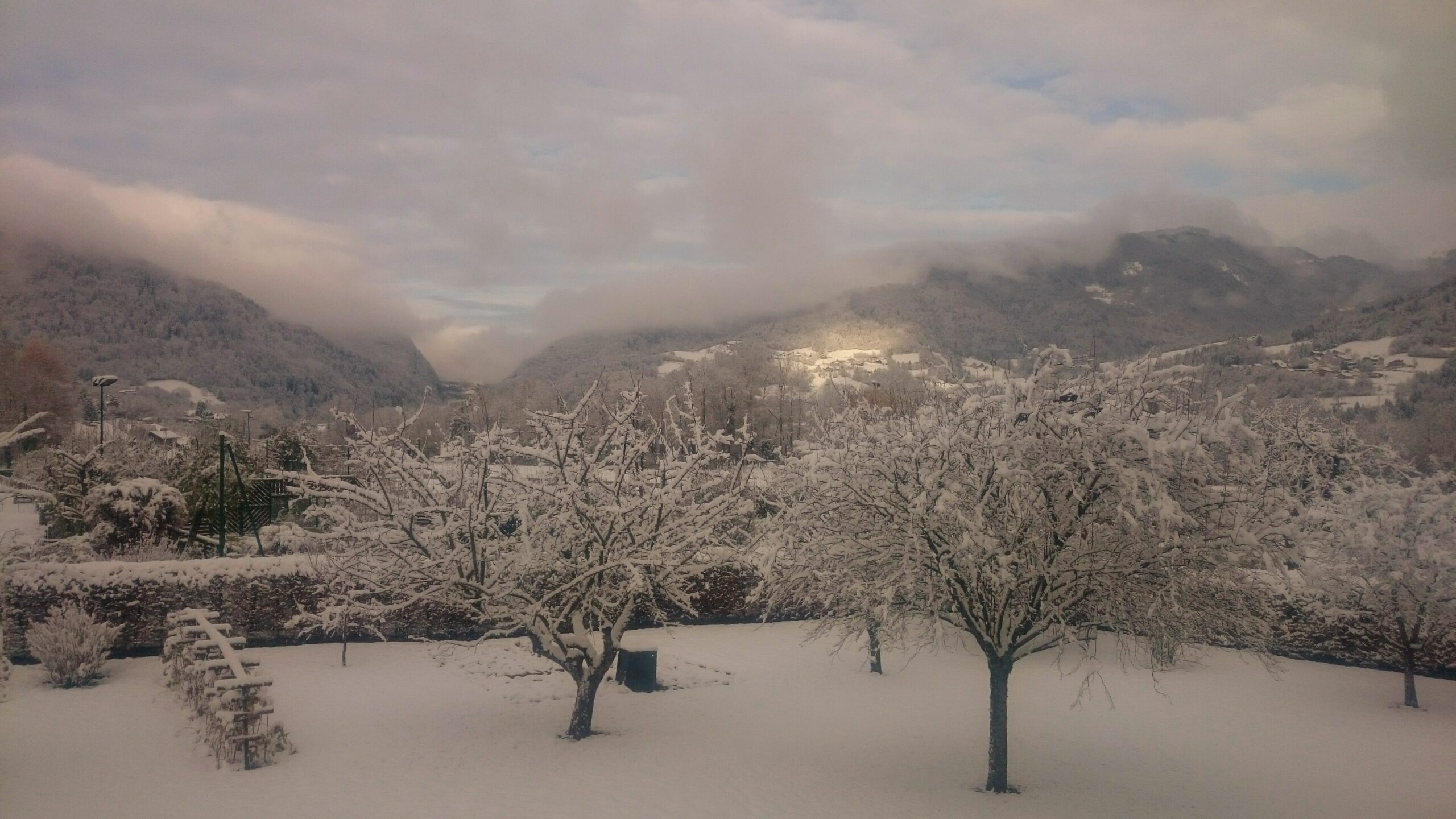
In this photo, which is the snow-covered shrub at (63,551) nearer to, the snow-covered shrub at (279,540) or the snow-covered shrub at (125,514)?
the snow-covered shrub at (125,514)

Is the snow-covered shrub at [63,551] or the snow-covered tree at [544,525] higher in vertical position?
the snow-covered tree at [544,525]

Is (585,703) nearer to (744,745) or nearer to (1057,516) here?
(744,745)

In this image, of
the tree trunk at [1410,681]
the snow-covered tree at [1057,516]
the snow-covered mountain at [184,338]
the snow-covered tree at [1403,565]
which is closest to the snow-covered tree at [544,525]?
the snow-covered tree at [1057,516]

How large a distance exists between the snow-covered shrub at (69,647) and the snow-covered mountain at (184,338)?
1399 inches

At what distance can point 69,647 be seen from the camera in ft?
46.0

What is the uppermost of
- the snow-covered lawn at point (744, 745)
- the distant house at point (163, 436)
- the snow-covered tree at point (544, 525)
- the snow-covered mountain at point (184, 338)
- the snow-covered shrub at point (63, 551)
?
the snow-covered mountain at point (184, 338)

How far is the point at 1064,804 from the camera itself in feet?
34.5

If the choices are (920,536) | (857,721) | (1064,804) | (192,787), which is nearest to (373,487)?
(192,787)

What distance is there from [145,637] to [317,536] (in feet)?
27.1

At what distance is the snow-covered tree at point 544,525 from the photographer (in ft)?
36.8

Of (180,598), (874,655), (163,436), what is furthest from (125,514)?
(163,436)

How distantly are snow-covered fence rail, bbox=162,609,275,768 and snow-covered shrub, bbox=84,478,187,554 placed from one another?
817 centimetres

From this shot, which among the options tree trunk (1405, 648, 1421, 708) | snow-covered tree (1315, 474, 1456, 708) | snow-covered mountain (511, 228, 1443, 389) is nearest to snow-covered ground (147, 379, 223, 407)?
snow-covered mountain (511, 228, 1443, 389)

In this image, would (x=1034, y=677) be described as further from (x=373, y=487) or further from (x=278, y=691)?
(x=278, y=691)
